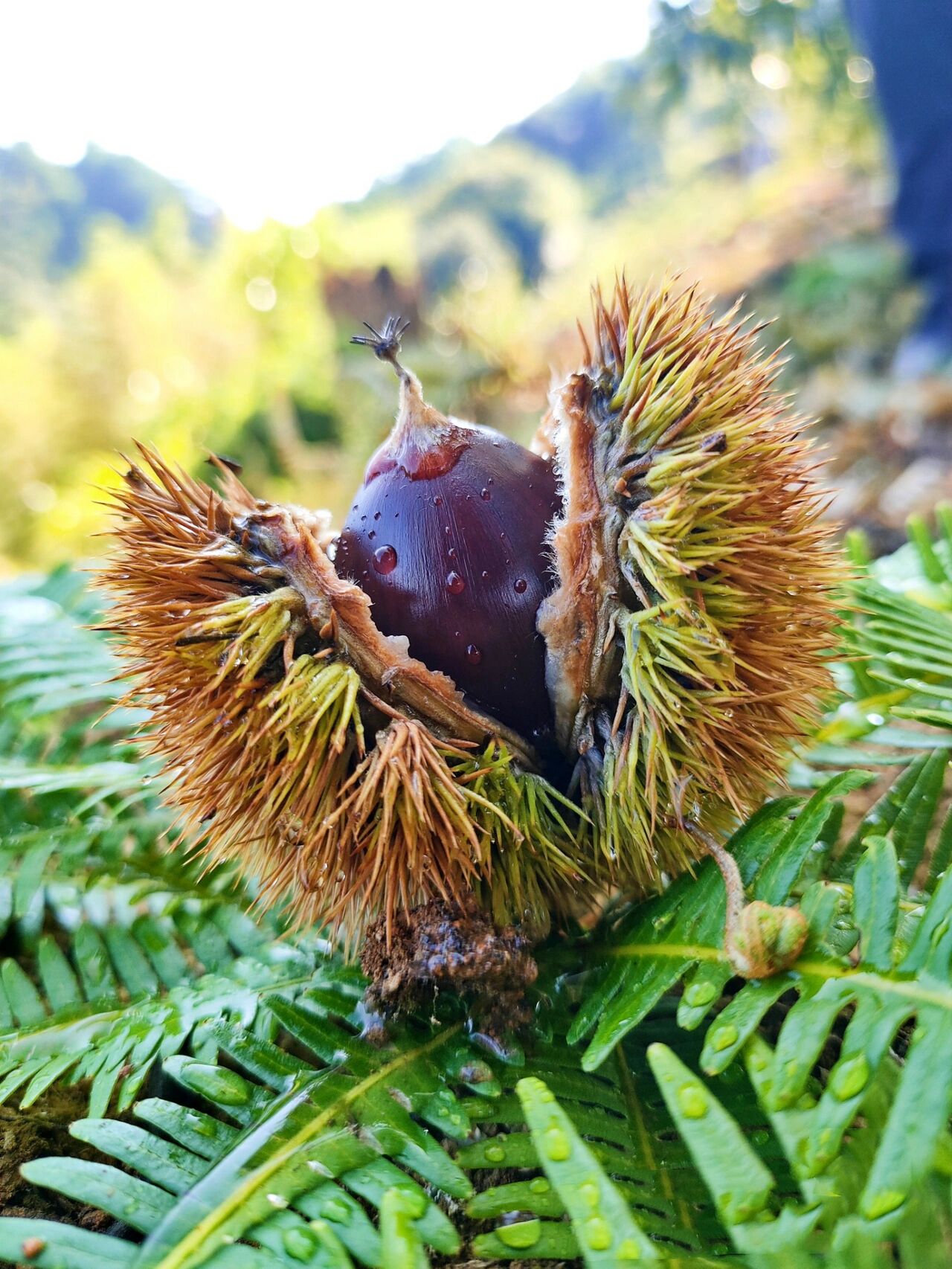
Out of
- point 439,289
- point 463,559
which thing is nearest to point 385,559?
point 463,559

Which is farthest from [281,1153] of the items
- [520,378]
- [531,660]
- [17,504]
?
[17,504]

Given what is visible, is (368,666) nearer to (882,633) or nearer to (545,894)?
(545,894)

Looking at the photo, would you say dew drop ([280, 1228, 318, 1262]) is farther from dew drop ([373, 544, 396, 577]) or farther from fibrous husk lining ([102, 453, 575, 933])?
dew drop ([373, 544, 396, 577])

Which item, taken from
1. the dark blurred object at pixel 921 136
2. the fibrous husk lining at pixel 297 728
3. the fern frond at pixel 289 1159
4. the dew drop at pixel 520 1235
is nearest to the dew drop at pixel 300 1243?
the fern frond at pixel 289 1159

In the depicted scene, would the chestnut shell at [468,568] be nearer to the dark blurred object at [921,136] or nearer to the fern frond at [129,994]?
the fern frond at [129,994]

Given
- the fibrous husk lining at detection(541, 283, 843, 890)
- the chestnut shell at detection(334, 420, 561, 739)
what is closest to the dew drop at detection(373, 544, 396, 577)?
the chestnut shell at detection(334, 420, 561, 739)

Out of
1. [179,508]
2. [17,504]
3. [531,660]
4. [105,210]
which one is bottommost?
[531,660]

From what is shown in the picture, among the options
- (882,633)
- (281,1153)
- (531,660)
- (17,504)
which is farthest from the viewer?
(17,504)
